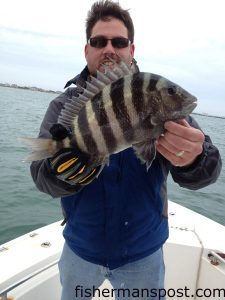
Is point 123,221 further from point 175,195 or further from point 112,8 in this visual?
point 175,195

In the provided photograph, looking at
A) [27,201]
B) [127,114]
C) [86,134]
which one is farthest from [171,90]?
[27,201]

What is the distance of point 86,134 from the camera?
5.85ft

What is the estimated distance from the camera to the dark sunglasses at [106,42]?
7.77 feet

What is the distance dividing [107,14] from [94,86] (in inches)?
36.0

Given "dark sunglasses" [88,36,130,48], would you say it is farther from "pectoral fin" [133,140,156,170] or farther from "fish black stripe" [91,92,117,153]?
"pectoral fin" [133,140,156,170]

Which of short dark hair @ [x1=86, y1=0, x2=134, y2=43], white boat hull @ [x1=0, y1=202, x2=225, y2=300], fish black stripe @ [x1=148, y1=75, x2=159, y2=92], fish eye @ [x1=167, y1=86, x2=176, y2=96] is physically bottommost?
white boat hull @ [x1=0, y1=202, x2=225, y2=300]

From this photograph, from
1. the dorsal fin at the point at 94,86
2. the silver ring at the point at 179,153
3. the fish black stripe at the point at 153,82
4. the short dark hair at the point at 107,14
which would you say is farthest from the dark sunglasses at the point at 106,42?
the silver ring at the point at 179,153

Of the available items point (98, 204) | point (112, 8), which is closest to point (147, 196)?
point (98, 204)

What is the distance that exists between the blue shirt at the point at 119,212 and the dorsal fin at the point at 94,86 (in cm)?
51

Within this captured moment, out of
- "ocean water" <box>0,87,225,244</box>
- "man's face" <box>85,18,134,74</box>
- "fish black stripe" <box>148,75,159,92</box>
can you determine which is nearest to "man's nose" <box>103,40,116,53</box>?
"man's face" <box>85,18,134,74</box>

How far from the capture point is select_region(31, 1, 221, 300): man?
7.03 ft

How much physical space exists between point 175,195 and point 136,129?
322 inches

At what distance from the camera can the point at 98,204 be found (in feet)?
7.40

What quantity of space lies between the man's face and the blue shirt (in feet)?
2.27
